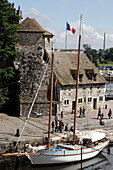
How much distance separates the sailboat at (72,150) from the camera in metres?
36.2

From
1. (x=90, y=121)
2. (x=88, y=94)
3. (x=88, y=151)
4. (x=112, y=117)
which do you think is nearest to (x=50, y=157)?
(x=88, y=151)

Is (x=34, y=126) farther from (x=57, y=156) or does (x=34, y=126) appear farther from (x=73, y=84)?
(x=73, y=84)

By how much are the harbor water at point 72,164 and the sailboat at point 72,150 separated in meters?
0.52

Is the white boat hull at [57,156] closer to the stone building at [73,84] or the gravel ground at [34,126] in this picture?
the gravel ground at [34,126]

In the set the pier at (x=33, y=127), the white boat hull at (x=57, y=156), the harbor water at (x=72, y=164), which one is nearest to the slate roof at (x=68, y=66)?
the pier at (x=33, y=127)

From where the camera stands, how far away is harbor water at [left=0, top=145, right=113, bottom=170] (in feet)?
117

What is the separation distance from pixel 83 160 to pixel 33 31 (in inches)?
895

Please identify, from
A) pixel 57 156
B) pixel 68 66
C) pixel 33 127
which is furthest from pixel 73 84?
pixel 57 156

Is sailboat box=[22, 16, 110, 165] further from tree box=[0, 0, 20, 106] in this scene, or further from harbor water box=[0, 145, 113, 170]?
tree box=[0, 0, 20, 106]

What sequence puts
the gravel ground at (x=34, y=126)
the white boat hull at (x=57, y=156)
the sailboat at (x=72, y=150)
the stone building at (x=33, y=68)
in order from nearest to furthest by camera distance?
the white boat hull at (x=57, y=156)
the sailboat at (x=72, y=150)
the gravel ground at (x=34, y=126)
the stone building at (x=33, y=68)

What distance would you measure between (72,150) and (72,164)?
5.23ft

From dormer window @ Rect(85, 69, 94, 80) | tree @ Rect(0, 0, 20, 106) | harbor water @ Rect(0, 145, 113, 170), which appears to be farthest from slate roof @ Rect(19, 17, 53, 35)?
harbor water @ Rect(0, 145, 113, 170)

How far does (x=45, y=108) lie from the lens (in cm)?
5250

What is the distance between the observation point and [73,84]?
5647 cm
